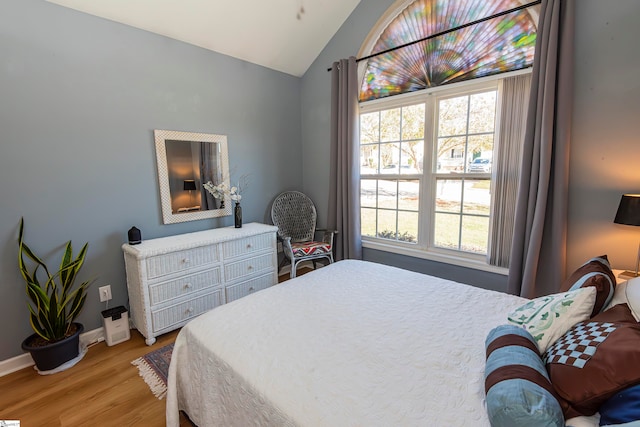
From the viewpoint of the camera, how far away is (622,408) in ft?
2.27

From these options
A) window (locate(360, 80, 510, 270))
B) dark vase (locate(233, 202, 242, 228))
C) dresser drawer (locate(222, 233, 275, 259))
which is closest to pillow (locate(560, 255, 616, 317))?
window (locate(360, 80, 510, 270))

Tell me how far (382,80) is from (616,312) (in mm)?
2657

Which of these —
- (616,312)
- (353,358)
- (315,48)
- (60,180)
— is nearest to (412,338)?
(353,358)

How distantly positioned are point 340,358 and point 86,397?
169 cm

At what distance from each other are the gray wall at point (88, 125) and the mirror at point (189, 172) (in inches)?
2.8

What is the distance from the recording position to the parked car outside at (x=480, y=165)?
8.02ft

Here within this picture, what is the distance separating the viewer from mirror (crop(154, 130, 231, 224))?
255 centimetres

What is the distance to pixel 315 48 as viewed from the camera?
10.8 ft

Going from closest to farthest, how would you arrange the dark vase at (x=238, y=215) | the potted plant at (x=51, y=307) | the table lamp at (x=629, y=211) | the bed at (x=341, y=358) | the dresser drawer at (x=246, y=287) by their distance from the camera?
the bed at (x=341, y=358), the table lamp at (x=629, y=211), the potted plant at (x=51, y=307), the dresser drawer at (x=246, y=287), the dark vase at (x=238, y=215)

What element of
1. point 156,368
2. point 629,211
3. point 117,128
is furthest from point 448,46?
point 156,368

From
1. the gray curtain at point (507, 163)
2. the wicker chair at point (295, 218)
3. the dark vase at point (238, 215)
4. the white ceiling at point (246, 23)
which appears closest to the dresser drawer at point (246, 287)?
the wicker chair at point (295, 218)

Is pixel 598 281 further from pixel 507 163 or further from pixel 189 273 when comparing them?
pixel 189 273

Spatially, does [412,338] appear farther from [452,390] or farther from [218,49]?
[218,49]

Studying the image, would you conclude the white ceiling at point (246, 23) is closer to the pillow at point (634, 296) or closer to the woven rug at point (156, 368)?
the woven rug at point (156, 368)
